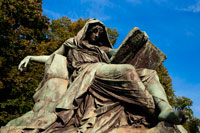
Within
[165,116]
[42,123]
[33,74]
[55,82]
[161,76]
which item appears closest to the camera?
[165,116]

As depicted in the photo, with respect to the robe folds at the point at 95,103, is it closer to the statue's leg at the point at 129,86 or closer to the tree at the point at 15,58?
the statue's leg at the point at 129,86

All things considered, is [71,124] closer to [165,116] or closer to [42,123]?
[42,123]

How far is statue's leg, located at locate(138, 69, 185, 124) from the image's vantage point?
3.04 metres

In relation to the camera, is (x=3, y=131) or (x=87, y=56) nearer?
(x=3, y=131)

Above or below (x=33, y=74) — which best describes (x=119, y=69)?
below

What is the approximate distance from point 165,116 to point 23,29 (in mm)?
10970

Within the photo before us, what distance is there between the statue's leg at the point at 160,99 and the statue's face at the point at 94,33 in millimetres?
1582


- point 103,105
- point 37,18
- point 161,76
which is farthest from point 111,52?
point 161,76

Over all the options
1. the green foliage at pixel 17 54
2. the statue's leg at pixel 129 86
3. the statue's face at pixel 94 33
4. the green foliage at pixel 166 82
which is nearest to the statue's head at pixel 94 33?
the statue's face at pixel 94 33

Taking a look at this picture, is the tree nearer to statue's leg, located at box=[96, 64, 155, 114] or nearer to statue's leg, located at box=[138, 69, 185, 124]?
statue's leg, located at box=[96, 64, 155, 114]

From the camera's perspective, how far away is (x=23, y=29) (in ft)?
40.4

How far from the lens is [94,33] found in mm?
5215

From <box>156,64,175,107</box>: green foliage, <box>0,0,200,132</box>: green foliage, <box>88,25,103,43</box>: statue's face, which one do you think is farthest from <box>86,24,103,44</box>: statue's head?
<box>156,64,175,107</box>: green foliage

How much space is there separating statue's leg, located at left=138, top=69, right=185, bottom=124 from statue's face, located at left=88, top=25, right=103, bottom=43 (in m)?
1.58
